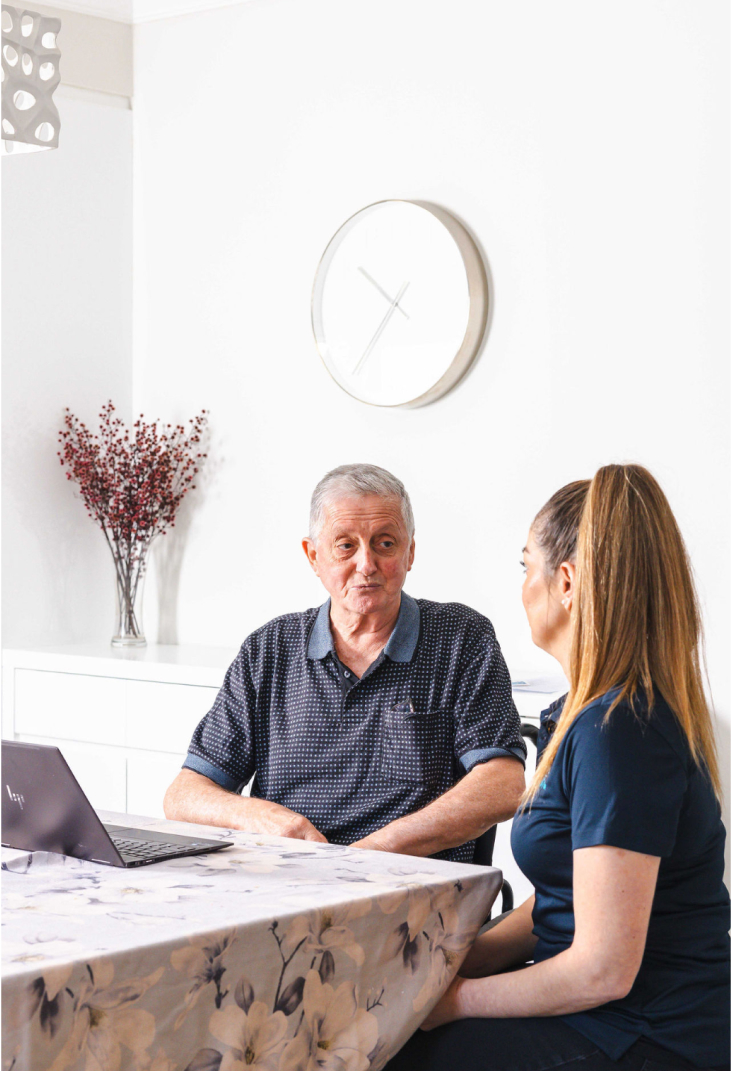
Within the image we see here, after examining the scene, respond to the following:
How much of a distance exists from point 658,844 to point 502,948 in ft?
1.37

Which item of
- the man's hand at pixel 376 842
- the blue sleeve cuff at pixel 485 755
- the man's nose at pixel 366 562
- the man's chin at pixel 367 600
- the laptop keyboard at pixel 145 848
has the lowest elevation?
the man's hand at pixel 376 842

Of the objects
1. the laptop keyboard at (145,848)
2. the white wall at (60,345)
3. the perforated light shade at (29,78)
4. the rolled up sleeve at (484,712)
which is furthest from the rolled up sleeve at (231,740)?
the white wall at (60,345)

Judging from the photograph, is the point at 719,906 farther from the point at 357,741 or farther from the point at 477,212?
the point at 477,212

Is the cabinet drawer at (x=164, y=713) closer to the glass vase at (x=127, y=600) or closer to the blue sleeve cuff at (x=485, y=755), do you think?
the glass vase at (x=127, y=600)

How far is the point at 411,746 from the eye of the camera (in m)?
2.00

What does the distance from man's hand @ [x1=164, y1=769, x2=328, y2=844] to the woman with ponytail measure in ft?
1.44

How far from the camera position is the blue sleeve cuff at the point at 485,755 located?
1.97m

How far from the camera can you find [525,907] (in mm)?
1673

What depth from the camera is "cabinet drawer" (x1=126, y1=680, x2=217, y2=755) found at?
120 inches

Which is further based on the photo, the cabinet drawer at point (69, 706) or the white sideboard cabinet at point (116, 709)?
the cabinet drawer at point (69, 706)

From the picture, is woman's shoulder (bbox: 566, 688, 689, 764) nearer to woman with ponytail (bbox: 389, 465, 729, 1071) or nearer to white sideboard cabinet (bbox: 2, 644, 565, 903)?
woman with ponytail (bbox: 389, 465, 729, 1071)

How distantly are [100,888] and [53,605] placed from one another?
236 cm

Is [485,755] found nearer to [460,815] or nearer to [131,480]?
[460,815]

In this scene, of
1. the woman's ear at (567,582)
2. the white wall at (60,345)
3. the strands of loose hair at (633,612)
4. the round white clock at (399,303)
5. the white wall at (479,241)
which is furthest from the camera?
the white wall at (60,345)
